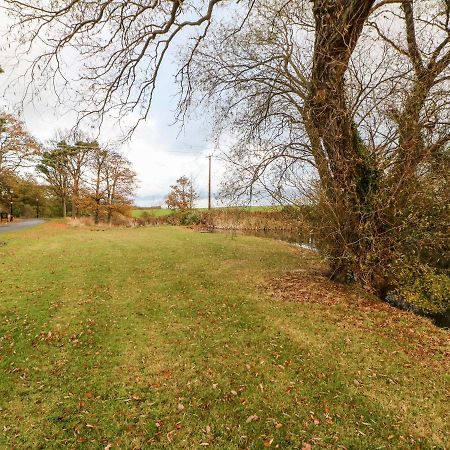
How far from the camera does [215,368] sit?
13.8ft

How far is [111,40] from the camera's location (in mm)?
6324

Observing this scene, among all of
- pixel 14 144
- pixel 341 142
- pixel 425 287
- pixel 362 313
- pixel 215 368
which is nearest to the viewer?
pixel 215 368

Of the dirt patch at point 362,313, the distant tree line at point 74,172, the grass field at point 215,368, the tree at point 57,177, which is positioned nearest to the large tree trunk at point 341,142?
the dirt patch at point 362,313

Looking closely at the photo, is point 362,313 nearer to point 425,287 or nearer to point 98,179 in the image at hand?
point 425,287

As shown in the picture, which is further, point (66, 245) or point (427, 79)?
point (66, 245)

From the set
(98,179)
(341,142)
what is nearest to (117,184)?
(98,179)

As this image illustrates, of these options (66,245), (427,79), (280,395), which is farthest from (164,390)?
(66,245)

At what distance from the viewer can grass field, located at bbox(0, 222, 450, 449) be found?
3107mm

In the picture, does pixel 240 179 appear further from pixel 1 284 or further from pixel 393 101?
pixel 1 284

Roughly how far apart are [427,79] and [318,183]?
2878mm

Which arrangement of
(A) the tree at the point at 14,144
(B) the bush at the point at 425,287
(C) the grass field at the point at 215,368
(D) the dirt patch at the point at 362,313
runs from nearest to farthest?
1. (C) the grass field at the point at 215,368
2. (D) the dirt patch at the point at 362,313
3. (B) the bush at the point at 425,287
4. (A) the tree at the point at 14,144

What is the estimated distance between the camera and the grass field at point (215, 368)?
3.11 m

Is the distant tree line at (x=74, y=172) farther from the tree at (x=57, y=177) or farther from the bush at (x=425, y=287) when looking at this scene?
the bush at (x=425, y=287)

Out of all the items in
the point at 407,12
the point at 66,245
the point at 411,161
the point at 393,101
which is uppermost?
the point at 407,12
